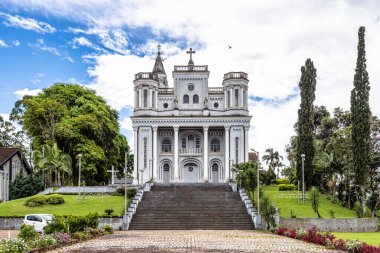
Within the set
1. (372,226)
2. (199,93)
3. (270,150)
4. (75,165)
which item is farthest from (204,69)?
(270,150)

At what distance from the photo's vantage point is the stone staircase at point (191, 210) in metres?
35.0

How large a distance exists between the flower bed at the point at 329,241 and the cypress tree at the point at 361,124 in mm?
12685

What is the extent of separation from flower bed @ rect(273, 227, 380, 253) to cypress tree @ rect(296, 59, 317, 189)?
17.2 metres

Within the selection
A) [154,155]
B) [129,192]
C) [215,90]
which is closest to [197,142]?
[154,155]

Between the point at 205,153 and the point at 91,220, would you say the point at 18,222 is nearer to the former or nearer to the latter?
the point at 91,220

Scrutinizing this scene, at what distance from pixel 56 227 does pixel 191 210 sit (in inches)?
624

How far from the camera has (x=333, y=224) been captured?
109 feet

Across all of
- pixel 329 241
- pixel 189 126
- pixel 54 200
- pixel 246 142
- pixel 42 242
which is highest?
pixel 189 126

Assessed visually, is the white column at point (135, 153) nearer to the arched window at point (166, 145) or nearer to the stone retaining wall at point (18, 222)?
the arched window at point (166, 145)

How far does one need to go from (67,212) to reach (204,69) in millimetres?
27553

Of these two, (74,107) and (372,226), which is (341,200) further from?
(74,107)

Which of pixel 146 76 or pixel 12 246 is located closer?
pixel 12 246

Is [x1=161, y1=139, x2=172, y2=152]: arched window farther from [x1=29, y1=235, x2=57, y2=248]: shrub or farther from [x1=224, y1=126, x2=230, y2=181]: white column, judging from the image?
[x1=29, y1=235, x2=57, y2=248]: shrub

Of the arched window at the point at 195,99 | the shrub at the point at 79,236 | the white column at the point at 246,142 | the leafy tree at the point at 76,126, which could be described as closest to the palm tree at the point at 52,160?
the leafy tree at the point at 76,126
